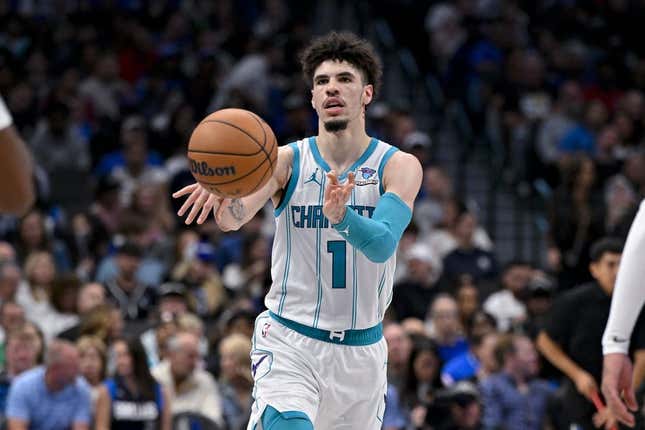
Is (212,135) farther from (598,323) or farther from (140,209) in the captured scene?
(140,209)

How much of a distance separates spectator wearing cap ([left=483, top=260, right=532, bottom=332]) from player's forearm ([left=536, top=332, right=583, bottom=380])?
4118 millimetres

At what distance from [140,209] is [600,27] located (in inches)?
327

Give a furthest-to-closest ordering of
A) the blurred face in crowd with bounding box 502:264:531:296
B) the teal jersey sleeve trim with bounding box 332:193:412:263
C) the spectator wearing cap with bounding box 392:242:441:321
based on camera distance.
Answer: the blurred face in crowd with bounding box 502:264:531:296 → the spectator wearing cap with bounding box 392:242:441:321 → the teal jersey sleeve trim with bounding box 332:193:412:263

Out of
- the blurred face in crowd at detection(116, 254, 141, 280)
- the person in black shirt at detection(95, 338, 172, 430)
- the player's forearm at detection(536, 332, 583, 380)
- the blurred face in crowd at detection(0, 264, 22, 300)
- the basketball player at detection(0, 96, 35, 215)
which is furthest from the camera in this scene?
the blurred face in crowd at detection(116, 254, 141, 280)

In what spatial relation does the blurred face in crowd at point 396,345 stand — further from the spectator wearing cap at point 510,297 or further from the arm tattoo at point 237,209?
the arm tattoo at point 237,209

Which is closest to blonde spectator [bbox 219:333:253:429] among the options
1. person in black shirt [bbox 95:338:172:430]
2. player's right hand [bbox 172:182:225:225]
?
person in black shirt [bbox 95:338:172:430]

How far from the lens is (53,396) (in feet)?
31.9

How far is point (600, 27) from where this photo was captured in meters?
18.6

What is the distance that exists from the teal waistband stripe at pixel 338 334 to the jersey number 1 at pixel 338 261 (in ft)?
0.77

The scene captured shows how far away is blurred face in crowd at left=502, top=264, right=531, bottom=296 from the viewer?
13016 mm

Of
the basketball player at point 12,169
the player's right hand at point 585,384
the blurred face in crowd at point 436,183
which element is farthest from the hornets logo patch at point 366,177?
the blurred face in crowd at point 436,183

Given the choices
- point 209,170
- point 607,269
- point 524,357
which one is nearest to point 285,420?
point 209,170

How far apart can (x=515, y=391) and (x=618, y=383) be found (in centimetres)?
529

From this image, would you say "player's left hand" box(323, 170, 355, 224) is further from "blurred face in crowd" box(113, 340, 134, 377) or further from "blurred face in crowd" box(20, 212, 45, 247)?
"blurred face in crowd" box(20, 212, 45, 247)
